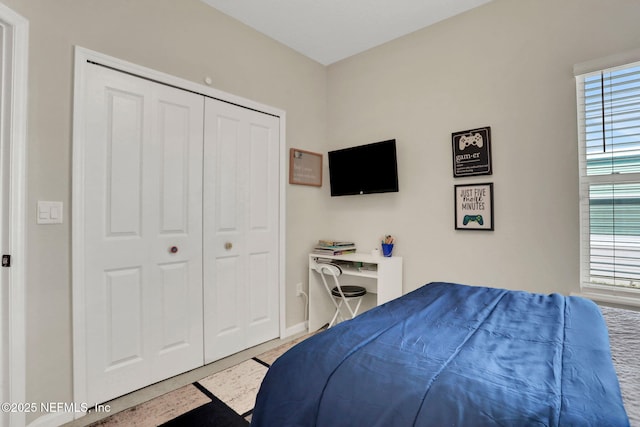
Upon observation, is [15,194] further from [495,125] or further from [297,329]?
[495,125]

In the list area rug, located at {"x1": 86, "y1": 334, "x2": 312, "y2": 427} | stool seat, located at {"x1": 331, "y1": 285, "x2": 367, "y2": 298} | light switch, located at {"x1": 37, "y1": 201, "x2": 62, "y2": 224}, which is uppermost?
light switch, located at {"x1": 37, "y1": 201, "x2": 62, "y2": 224}

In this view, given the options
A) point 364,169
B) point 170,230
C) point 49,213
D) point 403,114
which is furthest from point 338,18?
point 49,213

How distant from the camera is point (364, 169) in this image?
3.16 meters

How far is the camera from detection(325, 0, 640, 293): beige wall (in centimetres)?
219

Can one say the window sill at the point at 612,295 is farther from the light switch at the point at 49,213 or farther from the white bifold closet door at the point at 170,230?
the light switch at the point at 49,213

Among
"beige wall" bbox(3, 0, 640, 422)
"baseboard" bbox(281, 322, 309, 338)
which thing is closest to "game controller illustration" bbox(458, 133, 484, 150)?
"beige wall" bbox(3, 0, 640, 422)

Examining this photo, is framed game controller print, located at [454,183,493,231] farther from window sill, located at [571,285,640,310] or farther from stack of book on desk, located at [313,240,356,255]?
stack of book on desk, located at [313,240,356,255]

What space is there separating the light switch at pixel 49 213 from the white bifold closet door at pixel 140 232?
0.13m

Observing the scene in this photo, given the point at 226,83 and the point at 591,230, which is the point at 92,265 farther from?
the point at 591,230

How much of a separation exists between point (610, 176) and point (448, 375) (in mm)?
2056

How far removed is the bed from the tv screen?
5.78 ft

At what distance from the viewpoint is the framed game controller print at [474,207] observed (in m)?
2.51

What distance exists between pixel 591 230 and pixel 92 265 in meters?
3.19

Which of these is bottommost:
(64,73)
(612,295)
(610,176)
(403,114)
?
(612,295)
